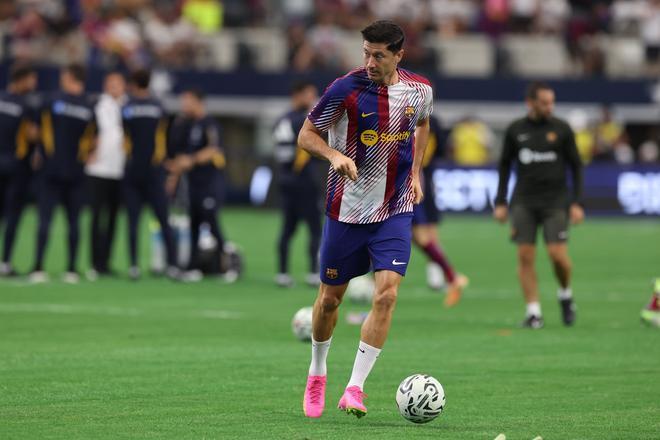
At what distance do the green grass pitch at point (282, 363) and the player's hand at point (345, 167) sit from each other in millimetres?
1512

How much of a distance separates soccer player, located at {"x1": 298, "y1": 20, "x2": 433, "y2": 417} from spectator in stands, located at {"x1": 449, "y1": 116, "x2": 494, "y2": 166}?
2462cm

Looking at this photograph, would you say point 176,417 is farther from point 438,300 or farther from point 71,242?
point 71,242

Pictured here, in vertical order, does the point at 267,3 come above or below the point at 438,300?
above

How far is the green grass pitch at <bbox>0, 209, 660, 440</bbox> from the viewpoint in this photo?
853 cm

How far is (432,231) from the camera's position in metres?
17.6

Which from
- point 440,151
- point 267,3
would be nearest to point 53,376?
point 440,151

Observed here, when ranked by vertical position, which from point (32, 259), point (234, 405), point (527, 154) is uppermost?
point (527, 154)

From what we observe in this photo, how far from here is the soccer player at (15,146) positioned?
1872 cm

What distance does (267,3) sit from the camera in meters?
37.2

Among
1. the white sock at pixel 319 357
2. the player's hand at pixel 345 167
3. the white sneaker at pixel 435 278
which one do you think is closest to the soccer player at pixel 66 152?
the white sneaker at pixel 435 278


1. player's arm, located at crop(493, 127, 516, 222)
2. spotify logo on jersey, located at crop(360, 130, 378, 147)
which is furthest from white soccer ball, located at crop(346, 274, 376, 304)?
spotify logo on jersey, located at crop(360, 130, 378, 147)

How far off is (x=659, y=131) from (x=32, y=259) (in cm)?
2046

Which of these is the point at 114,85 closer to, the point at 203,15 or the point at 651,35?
the point at 203,15

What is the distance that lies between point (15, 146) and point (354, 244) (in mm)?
10827
